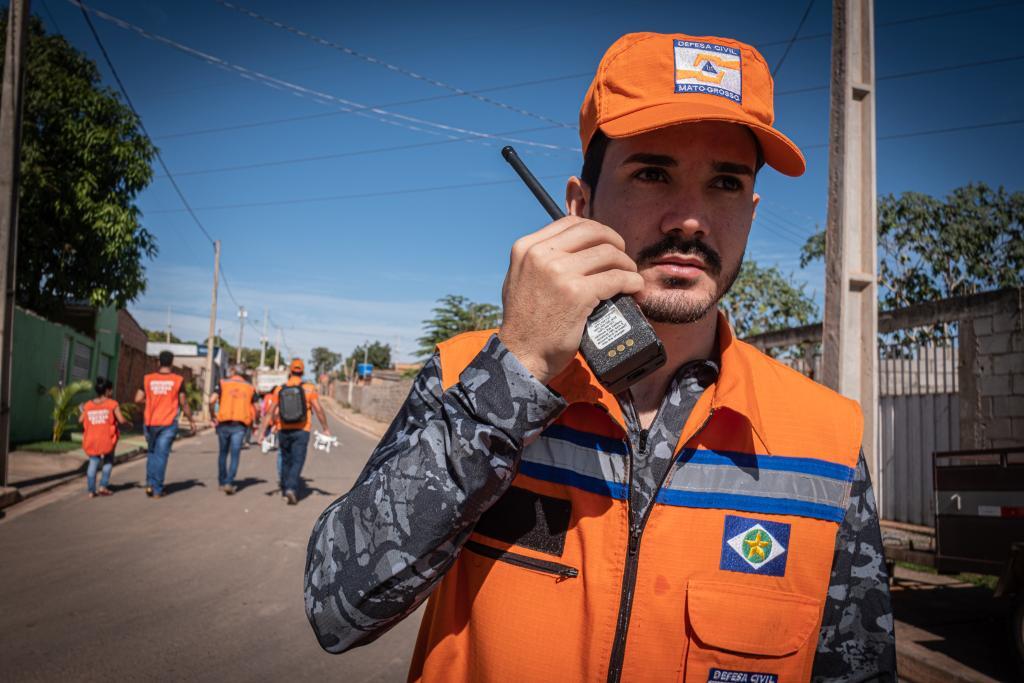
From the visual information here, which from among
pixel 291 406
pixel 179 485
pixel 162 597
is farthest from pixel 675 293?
pixel 179 485

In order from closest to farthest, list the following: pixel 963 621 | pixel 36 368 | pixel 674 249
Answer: pixel 674 249
pixel 963 621
pixel 36 368

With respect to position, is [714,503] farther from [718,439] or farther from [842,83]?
[842,83]

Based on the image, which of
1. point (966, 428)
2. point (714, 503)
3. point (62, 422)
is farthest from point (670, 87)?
point (62, 422)

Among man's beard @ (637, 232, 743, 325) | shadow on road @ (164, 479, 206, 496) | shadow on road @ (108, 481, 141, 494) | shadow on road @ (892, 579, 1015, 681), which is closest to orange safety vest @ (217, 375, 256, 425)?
shadow on road @ (164, 479, 206, 496)

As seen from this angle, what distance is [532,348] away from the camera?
1.12 meters

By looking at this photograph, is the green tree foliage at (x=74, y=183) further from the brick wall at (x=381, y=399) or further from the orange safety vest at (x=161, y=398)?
the brick wall at (x=381, y=399)

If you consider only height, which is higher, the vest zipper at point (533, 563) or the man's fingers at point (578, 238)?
the man's fingers at point (578, 238)

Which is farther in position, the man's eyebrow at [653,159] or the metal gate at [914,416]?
the metal gate at [914,416]

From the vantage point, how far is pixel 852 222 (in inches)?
257

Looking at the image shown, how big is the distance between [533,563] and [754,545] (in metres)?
0.46

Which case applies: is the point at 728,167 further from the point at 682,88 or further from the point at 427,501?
the point at 427,501

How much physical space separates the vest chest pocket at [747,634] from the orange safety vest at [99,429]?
10.4m

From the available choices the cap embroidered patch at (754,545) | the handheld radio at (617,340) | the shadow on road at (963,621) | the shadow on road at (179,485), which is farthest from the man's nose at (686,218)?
the shadow on road at (179,485)

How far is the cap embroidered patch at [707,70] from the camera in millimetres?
1527
